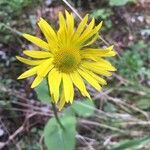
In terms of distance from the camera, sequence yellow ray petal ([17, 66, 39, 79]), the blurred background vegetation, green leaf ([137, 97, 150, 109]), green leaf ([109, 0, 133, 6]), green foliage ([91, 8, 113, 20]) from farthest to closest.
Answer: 1. green leaf ([109, 0, 133, 6])
2. green foliage ([91, 8, 113, 20])
3. green leaf ([137, 97, 150, 109])
4. the blurred background vegetation
5. yellow ray petal ([17, 66, 39, 79])

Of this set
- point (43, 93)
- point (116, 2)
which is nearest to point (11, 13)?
point (116, 2)

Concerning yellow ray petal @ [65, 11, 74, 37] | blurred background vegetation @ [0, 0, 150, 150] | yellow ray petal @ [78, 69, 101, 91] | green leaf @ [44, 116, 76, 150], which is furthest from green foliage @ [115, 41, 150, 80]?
yellow ray petal @ [65, 11, 74, 37]

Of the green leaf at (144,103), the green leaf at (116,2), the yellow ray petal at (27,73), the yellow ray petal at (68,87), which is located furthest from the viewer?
the green leaf at (116,2)

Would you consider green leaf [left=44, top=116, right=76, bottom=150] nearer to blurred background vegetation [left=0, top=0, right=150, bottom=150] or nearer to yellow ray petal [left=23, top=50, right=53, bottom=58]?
blurred background vegetation [left=0, top=0, right=150, bottom=150]

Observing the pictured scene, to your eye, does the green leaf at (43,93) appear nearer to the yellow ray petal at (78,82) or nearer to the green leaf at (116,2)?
the yellow ray petal at (78,82)

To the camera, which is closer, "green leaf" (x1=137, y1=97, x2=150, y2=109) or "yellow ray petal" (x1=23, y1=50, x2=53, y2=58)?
"yellow ray petal" (x1=23, y1=50, x2=53, y2=58)

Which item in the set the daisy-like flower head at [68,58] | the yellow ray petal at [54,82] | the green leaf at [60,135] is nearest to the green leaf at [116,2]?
the green leaf at [60,135]

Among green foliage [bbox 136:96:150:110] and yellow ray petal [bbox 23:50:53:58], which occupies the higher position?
yellow ray petal [bbox 23:50:53:58]

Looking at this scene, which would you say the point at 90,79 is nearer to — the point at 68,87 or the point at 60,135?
the point at 68,87
